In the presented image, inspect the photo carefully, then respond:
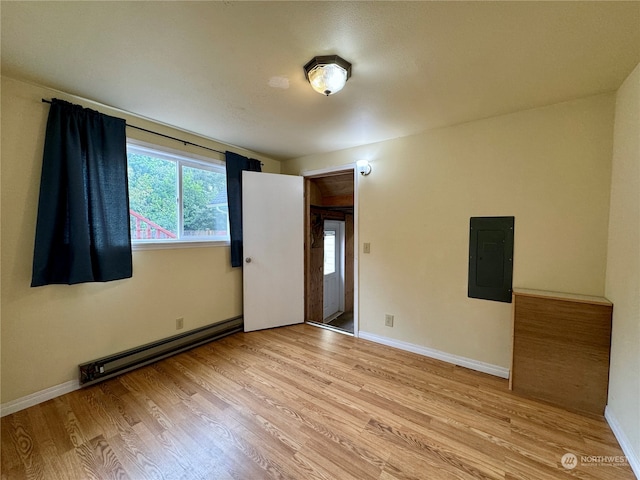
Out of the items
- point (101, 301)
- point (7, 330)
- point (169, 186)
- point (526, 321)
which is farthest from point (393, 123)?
point (7, 330)

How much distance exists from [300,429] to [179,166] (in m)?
2.60

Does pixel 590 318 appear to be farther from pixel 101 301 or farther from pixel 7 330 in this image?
pixel 7 330

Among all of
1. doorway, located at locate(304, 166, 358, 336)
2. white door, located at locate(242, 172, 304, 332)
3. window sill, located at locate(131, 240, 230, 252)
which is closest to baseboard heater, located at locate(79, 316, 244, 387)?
white door, located at locate(242, 172, 304, 332)

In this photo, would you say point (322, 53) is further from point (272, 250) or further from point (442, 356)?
point (442, 356)

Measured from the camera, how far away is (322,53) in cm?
141

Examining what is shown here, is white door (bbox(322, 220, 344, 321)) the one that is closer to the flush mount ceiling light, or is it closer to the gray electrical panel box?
the gray electrical panel box

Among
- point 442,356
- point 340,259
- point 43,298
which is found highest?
point 43,298

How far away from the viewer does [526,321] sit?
6.03 ft


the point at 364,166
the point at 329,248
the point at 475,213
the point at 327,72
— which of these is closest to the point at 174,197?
the point at 327,72

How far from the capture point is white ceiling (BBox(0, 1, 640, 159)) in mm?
1135

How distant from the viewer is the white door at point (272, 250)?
307 centimetres

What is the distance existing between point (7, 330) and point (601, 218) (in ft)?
13.8

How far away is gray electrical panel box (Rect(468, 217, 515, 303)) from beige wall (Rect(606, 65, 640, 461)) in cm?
57

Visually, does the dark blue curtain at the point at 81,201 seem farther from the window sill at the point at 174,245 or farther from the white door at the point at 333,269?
the white door at the point at 333,269
